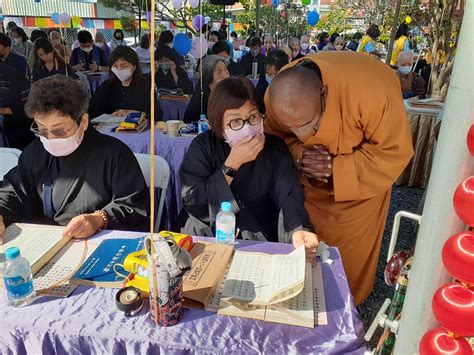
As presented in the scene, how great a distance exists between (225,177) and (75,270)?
0.63 m

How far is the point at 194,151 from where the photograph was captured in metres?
1.65

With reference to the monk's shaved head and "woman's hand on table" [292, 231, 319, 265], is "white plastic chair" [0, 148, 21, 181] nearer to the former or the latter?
the monk's shaved head

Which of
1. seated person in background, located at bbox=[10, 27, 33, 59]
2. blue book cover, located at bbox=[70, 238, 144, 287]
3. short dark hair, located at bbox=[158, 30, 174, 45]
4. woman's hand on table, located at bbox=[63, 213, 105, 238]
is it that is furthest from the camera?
seated person in background, located at bbox=[10, 27, 33, 59]

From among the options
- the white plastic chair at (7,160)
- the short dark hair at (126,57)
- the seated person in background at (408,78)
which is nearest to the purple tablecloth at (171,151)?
the white plastic chair at (7,160)

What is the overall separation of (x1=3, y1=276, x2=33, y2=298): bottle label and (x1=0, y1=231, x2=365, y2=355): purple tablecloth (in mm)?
38

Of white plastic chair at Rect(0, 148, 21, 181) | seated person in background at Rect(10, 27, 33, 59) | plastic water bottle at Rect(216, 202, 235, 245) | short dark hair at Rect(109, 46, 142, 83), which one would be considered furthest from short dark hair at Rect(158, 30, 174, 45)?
plastic water bottle at Rect(216, 202, 235, 245)

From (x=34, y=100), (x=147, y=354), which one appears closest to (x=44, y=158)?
(x=34, y=100)

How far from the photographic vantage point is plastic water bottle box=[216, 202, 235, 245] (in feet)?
4.35

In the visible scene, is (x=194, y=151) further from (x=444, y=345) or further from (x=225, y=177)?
(x=444, y=345)

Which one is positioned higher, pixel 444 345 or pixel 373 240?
pixel 444 345

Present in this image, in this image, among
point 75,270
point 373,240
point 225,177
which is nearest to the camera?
point 75,270

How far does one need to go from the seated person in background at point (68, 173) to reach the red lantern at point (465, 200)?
120 centimetres

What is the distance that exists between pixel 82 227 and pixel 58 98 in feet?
1.66

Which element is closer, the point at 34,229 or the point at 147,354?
the point at 147,354
